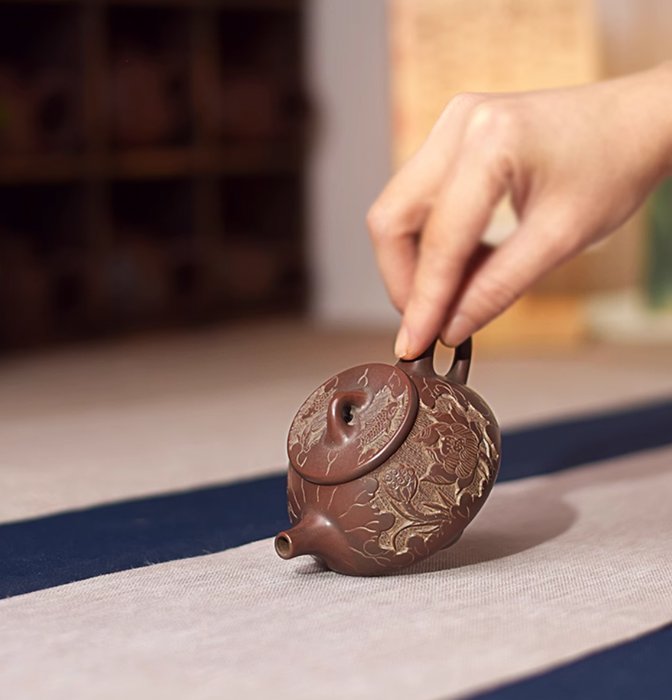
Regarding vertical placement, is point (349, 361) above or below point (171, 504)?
below

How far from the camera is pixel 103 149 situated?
150 inches

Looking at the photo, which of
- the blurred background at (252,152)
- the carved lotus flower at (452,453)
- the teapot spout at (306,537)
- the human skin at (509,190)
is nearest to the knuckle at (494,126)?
the human skin at (509,190)

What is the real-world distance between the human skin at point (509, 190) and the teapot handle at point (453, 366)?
0.04 feet

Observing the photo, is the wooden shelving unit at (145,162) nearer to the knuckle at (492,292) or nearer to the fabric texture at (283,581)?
the fabric texture at (283,581)

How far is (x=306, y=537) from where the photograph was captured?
1.08 meters

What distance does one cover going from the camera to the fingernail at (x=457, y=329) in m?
1.18

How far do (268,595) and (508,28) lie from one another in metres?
2.61

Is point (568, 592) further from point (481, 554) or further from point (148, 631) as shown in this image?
point (148, 631)

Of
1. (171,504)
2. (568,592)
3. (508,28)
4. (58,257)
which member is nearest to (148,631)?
(568,592)

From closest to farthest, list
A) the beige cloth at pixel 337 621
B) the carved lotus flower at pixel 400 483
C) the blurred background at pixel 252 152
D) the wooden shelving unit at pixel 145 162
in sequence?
the beige cloth at pixel 337 621 < the carved lotus flower at pixel 400 483 < the blurred background at pixel 252 152 < the wooden shelving unit at pixel 145 162

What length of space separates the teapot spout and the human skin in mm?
182

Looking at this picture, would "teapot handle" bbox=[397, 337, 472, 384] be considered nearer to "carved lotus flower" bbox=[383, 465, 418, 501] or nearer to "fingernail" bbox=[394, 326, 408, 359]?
"fingernail" bbox=[394, 326, 408, 359]

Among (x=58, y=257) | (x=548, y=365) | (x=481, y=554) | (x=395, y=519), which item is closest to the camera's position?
(x=395, y=519)

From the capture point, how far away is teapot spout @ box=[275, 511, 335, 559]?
3.53ft
